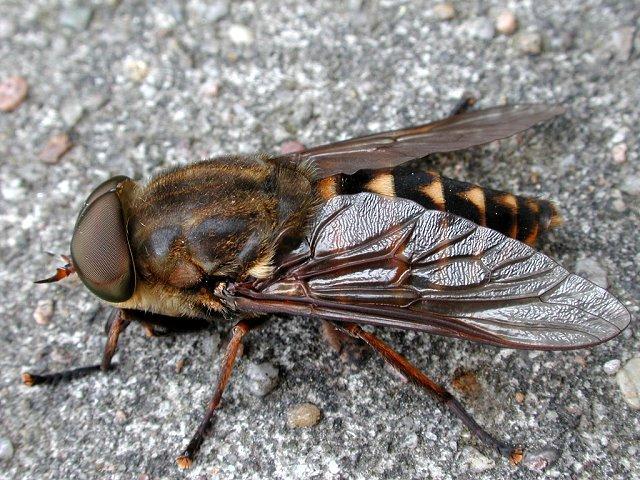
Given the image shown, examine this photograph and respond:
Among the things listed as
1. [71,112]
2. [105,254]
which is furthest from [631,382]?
[71,112]

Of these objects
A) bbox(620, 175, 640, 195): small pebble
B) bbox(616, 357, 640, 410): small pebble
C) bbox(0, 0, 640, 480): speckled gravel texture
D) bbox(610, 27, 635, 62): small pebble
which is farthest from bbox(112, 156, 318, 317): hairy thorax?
bbox(610, 27, 635, 62): small pebble

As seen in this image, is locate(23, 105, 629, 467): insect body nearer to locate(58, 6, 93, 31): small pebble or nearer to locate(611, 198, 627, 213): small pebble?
locate(611, 198, 627, 213): small pebble

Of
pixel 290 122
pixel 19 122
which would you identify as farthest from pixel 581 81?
pixel 19 122

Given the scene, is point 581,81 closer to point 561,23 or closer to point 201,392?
point 561,23

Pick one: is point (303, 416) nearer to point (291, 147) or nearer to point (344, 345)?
point (344, 345)

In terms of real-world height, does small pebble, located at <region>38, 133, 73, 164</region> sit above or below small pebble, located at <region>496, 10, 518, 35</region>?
above

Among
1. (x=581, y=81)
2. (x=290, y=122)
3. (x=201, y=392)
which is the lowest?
(x=201, y=392)
